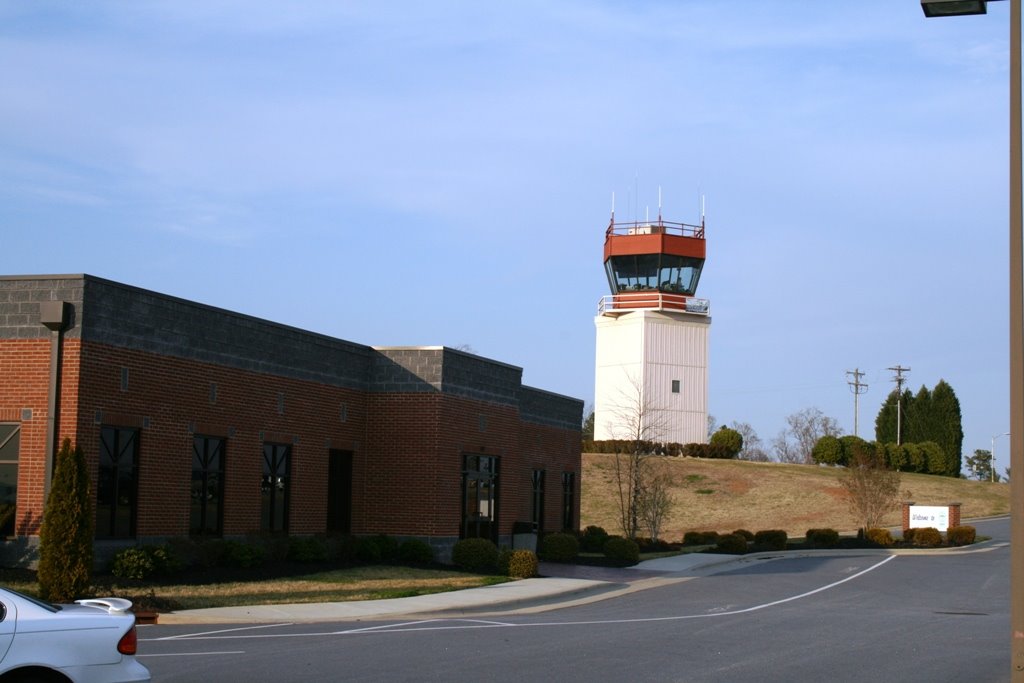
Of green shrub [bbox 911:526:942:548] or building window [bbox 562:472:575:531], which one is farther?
green shrub [bbox 911:526:942:548]

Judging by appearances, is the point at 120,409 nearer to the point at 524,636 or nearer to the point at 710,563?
the point at 524,636

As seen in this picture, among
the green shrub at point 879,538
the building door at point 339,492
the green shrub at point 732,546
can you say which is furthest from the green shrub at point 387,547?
the green shrub at point 879,538

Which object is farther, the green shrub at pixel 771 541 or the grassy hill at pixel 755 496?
the grassy hill at pixel 755 496

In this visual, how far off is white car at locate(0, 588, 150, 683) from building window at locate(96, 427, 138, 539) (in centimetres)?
1456

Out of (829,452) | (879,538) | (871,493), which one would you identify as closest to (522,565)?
(879,538)

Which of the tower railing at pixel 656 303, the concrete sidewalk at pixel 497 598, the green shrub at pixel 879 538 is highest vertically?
the tower railing at pixel 656 303

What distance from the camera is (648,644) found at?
17.8 meters

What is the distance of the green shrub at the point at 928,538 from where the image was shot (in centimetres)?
4825

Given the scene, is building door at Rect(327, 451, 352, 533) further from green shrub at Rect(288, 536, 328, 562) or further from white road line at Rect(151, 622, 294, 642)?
white road line at Rect(151, 622, 294, 642)

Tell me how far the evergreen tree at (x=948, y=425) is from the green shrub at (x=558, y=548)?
210 feet

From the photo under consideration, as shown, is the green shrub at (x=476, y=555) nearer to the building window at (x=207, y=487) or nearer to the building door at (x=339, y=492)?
the building door at (x=339, y=492)

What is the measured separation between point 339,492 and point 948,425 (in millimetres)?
72486

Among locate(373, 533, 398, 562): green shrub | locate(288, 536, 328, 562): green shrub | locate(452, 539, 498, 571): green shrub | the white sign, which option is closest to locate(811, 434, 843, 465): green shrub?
the white sign

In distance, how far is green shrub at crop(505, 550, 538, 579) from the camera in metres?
30.0
